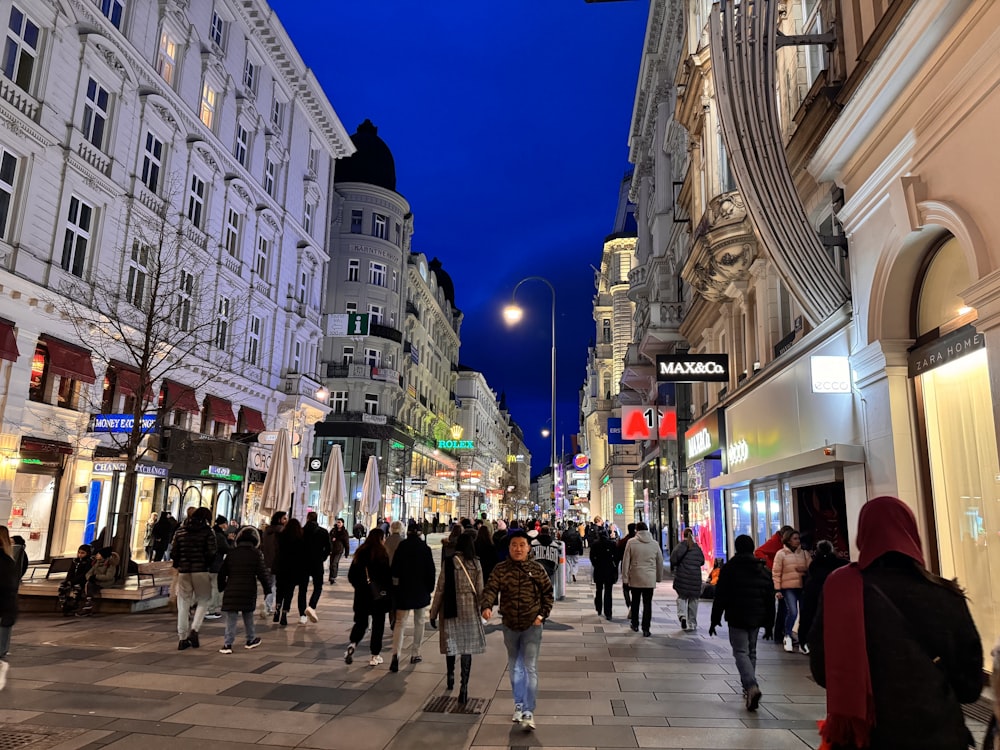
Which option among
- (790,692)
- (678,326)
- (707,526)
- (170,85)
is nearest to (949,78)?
(790,692)

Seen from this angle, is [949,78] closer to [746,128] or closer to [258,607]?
[746,128]

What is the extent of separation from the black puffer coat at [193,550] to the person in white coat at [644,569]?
666cm

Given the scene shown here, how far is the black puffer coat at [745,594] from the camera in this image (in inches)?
278

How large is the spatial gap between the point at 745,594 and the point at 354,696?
13.7ft

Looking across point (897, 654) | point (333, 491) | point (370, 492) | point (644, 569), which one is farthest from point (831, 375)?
point (370, 492)

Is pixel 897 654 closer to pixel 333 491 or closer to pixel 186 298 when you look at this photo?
pixel 333 491

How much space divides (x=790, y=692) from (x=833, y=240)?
6728 mm

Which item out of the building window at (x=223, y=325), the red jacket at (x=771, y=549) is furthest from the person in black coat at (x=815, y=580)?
the building window at (x=223, y=325)

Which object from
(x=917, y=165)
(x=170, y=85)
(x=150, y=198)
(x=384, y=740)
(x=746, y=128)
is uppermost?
(x=170, y=85)

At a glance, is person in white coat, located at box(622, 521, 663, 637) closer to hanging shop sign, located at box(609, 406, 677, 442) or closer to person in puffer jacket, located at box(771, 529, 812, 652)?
person in puffer jacket, located at box(771, 529, 812, 652)

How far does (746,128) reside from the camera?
10.9m

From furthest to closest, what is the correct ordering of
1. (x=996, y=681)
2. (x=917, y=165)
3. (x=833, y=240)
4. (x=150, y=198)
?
(x=150, y=198) → (x=833, y=240) → (x=917, y=165) → (x=996, y=681)

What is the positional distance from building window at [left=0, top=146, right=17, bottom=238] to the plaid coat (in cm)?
1656

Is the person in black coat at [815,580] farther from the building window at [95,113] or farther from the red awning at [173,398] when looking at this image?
the building window at [95,113]
